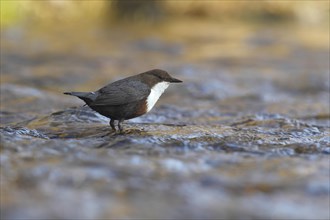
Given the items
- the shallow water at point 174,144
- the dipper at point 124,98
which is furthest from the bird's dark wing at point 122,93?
the shallow water at point 174,144

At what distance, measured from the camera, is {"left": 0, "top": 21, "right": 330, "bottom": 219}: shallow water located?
3.25m

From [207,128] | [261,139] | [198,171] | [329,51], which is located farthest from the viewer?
[329,51]

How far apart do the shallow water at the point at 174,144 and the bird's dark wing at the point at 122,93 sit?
0.90 feet

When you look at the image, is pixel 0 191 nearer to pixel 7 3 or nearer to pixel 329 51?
pixel 329 51

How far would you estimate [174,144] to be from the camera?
4641mm

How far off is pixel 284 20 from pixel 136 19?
477 cm

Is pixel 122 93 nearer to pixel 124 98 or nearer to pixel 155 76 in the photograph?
pixel 124 98

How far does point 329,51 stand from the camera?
528 inches

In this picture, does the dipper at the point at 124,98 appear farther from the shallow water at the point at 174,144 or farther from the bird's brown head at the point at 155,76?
the shallow water at the point at 174,144

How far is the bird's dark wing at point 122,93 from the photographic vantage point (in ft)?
16.6

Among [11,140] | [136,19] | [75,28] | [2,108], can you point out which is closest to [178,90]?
[2,108]

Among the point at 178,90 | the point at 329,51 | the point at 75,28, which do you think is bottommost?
the point at 178,90

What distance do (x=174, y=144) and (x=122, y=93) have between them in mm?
767

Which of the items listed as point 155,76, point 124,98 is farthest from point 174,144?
point 155,76
